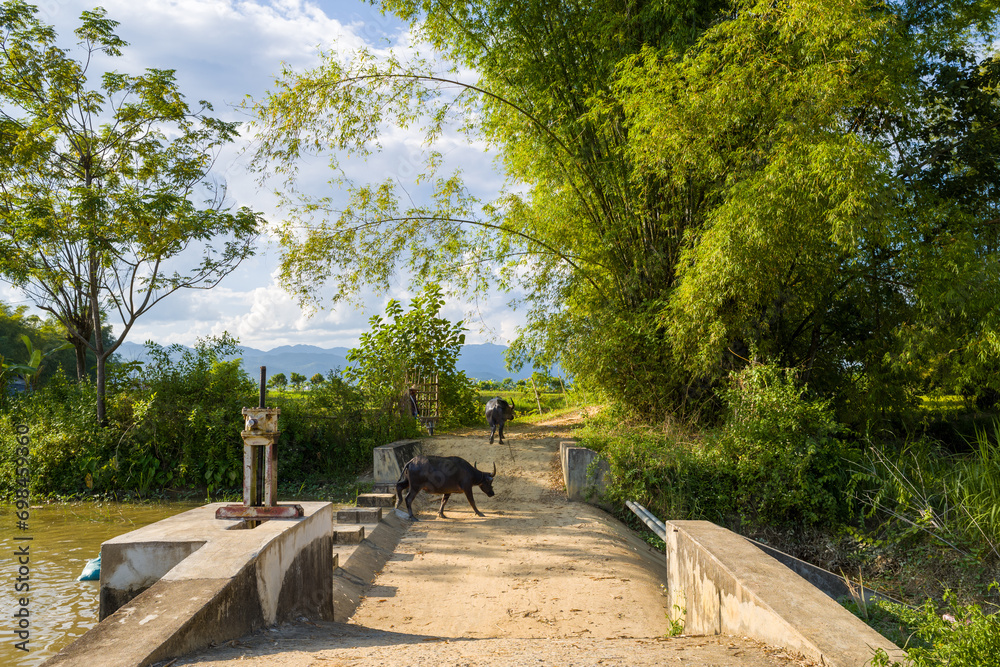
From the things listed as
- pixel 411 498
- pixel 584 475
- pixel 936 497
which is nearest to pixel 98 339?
pixel 411 498

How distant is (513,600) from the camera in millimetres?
4816

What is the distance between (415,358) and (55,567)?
259 inches

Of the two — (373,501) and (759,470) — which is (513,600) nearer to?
(373,501)

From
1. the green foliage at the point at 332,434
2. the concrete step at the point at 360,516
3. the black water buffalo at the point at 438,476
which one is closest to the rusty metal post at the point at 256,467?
the concrete step at the point at 360,516

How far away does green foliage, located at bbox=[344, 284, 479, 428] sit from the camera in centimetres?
1149

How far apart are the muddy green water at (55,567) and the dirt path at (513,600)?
2.01m

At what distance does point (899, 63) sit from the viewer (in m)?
7.71

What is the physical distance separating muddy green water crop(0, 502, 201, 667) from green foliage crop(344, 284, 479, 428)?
3.47m

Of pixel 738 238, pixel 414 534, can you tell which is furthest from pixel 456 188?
pixel 414 534

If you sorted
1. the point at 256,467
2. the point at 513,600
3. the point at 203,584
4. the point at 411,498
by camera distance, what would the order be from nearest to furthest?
the point at 203,584 < the point at 256,467 < the point at 513,600 < the point at 411,498

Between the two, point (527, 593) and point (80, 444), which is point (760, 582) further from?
point (80, 444)

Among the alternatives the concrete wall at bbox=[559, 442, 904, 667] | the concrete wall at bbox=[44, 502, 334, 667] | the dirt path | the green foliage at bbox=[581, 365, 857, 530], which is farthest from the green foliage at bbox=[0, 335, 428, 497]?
the concrete wall at bbox=[559, 442, 904, 667]

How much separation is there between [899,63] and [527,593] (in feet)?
24.4

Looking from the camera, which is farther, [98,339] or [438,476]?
[98,339]
